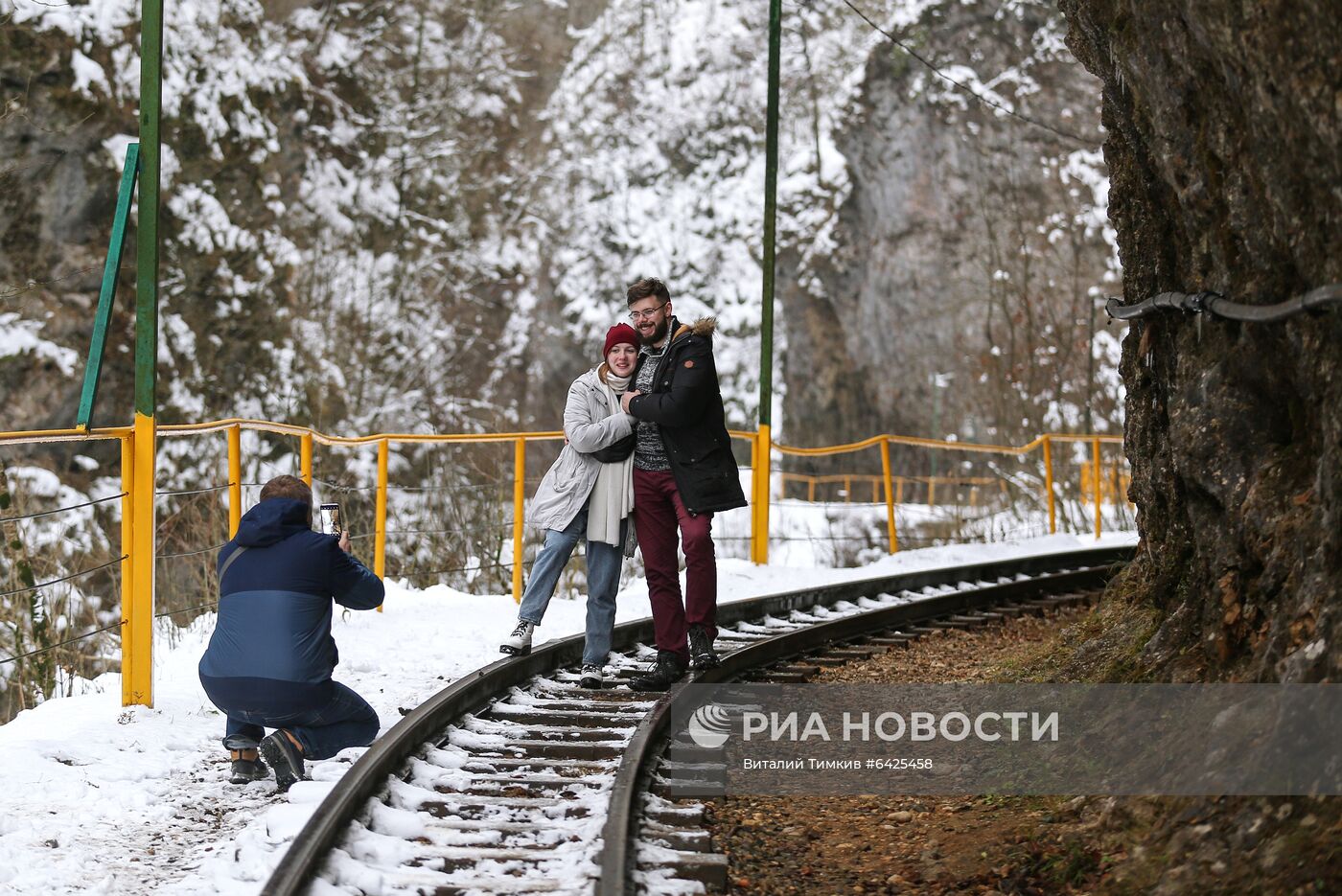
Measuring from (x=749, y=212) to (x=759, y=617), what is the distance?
111ft

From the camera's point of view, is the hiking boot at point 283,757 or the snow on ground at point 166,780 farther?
the hiking boot at point 283,757

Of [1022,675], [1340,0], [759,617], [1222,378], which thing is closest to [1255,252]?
[1222,378]

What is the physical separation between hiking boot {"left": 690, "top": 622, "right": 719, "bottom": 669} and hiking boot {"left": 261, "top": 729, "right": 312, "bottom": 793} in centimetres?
241

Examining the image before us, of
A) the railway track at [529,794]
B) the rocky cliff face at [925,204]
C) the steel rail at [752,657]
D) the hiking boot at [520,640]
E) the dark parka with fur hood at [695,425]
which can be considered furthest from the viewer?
the rocky cliff face at [925,204]

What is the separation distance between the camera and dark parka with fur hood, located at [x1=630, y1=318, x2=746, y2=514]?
652 cm

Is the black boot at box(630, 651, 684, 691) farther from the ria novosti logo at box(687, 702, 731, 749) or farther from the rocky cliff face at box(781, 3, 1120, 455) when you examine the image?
the rocky cliff face at box(781, 3, 1120, 455)

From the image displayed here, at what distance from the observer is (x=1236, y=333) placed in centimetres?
482

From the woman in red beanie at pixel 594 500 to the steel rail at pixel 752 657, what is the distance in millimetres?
634

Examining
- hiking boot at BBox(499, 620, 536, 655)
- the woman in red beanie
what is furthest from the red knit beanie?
hiking boot at BBox(499, 620, 536, 655)

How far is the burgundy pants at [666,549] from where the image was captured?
6820 mm

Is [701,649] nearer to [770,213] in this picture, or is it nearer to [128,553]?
[128,553]

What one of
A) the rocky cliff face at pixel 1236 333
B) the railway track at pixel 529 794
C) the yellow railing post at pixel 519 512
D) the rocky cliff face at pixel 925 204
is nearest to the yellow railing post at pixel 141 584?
the railway track at pixel 529 794

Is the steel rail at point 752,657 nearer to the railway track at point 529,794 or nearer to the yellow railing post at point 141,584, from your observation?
the railway track at point 529,794

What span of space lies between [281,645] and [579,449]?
203 cm
